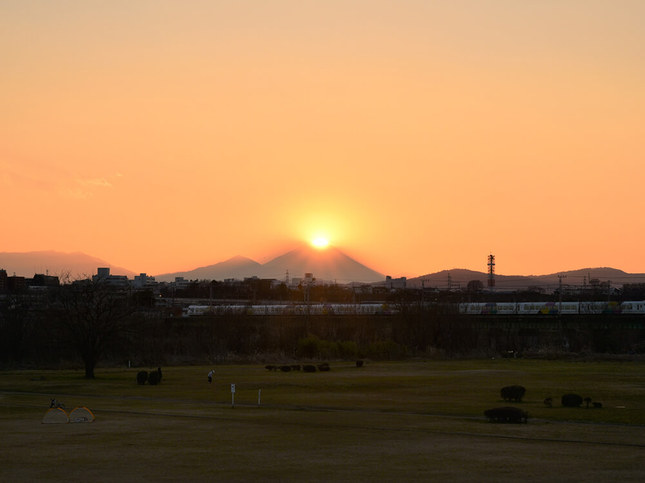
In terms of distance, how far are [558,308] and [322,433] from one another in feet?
437

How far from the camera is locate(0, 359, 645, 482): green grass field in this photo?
3037cm

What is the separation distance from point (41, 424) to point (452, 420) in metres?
21.7

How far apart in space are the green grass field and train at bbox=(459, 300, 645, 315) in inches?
3234

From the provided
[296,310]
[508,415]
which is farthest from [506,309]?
[508,415]

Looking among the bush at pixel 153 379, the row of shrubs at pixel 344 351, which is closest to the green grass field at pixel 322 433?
the bush at pixel 153 379

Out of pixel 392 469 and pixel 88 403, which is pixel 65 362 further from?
pixel 392 469

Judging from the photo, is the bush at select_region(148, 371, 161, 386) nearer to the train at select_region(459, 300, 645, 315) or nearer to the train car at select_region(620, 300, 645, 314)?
the train at select_region(459, 300, 645, 315)

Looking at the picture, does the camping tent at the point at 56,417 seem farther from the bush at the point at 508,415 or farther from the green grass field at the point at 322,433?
the bush at the point at 508,415

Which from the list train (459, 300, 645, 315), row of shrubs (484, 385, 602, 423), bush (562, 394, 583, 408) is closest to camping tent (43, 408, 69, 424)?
row of shrubs (484, 385, 602, 423)

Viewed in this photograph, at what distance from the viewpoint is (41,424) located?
4525 cm

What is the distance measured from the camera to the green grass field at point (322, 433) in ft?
99.6

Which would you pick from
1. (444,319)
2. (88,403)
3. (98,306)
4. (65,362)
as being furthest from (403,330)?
(88,403)

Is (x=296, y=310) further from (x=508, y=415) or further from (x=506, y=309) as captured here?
(x=508, y=415)

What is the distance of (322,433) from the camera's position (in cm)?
4153
